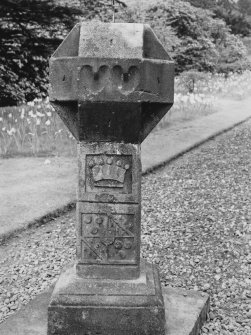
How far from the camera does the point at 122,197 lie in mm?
2680

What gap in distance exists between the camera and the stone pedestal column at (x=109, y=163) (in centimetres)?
247

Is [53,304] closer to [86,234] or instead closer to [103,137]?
[86,234]

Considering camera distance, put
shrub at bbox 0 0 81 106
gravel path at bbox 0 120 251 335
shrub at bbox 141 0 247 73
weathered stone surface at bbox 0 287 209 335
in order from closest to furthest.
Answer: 1. weathered stone surface at bbox 0 287 209 335
2. gravel path at bbox 0 120 251 335
3. shrub at bbox 0 0 81 106
4. shrub at bbox 141 0 247 73

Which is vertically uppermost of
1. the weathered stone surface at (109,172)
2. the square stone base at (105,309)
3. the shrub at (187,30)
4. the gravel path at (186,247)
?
the shrub at (187,30)

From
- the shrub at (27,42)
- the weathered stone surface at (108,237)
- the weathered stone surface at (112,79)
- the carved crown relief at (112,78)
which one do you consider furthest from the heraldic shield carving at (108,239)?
the shrub at (27,42)

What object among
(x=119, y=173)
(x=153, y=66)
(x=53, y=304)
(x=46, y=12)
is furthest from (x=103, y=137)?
(x=46, y=12)

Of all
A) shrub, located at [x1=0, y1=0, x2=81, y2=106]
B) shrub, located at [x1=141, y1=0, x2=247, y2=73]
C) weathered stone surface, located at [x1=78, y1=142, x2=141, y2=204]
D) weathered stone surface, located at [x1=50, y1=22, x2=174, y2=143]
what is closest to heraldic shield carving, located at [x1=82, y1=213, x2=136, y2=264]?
weathered stone surface, located at [x1=78, y1=142, x2=141, y2=204]

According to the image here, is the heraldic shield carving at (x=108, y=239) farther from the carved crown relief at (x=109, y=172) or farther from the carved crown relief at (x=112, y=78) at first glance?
the carved crown relief at (x=112, y=78)

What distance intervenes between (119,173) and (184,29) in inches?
503

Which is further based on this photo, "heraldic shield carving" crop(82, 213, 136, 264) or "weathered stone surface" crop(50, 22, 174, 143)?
"heraldic shield carving" crop(82, 213, 136, 264)

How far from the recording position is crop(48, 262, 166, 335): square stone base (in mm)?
2676

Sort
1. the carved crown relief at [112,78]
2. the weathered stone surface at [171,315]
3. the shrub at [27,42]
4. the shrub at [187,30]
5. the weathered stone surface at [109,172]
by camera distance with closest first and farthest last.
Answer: the carved crown relief at [112,78] < the weathered stone surface at [109,172] < the weathered stone surface at [171,315] < the shrub at [27,42] < the shrub at [187,30]

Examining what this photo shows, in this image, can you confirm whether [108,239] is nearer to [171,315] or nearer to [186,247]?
[171,315]

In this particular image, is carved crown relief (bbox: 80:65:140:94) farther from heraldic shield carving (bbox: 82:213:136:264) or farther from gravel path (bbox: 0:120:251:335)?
gravel path (bbox: 0:120:251:335)
